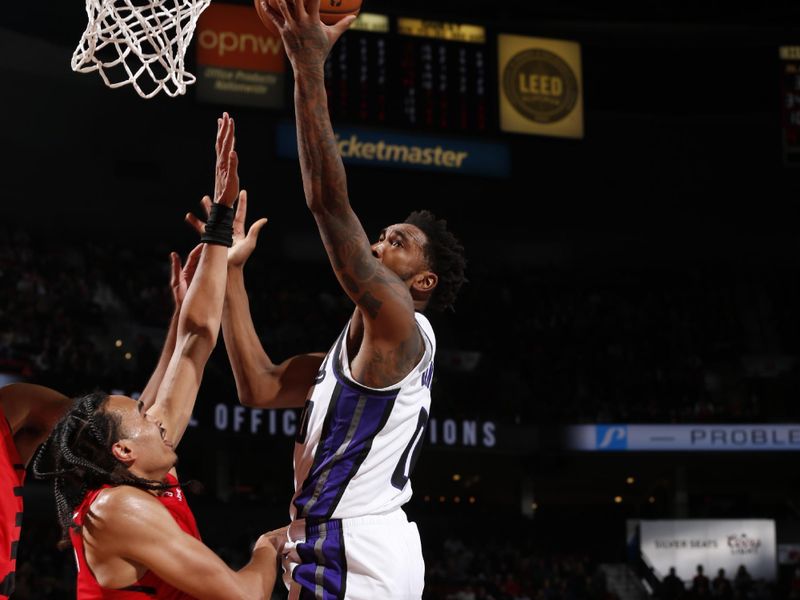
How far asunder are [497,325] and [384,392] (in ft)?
53.2

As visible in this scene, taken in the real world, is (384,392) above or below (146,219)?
below

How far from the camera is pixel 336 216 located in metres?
2.72

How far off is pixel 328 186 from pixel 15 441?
1254mm

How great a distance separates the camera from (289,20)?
8.77 ft

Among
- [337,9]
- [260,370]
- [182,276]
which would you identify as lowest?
[260,370]

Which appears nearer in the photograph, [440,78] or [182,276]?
[182,276]

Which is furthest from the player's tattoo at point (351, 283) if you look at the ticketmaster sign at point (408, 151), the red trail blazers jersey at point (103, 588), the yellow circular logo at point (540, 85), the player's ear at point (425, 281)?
the yellow circular logo at point (540, 85)

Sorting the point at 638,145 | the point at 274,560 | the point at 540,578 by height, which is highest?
the point at 638,145

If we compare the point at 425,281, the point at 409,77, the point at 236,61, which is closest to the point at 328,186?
the point at 425,281

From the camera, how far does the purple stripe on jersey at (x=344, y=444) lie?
284cm

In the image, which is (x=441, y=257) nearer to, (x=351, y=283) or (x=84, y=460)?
(x=351, y=283)

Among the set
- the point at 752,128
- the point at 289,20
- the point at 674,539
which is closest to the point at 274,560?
the point at 289,20

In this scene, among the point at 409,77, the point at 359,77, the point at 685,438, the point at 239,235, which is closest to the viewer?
the point at 239,235

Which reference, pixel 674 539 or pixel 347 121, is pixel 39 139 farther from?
pixel 674 539
